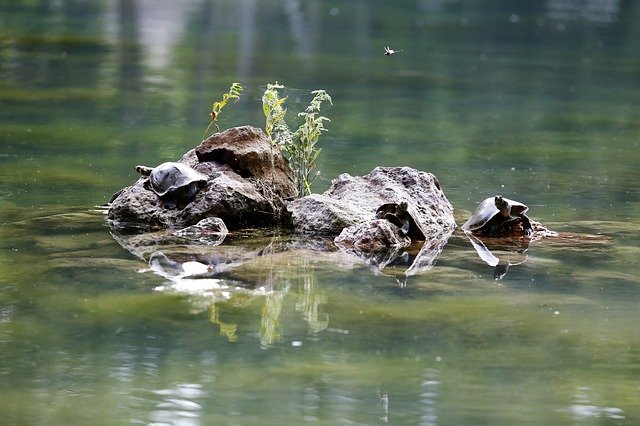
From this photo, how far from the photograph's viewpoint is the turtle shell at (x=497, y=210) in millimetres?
5859

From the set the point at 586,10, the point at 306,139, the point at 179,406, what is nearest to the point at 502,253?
the point at 306,139

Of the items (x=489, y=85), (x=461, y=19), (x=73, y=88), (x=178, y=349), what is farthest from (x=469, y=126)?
(x=461, y=19)

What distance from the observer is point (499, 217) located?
5.89 metres

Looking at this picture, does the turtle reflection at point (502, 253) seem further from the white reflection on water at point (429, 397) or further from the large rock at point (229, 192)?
the white reflection on water at point (429, 397)

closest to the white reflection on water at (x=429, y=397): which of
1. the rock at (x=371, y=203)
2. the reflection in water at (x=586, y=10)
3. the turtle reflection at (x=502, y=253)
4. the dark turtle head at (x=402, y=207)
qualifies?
the turtle reflection at (x=502, y=253)

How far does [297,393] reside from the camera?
363 cm

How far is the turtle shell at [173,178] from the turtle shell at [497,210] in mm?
1354

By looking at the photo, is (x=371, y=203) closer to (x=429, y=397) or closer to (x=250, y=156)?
(x=250, y=156)

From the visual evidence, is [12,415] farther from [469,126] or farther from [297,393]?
[469,126]

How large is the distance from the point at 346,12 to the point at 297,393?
1782 centimetres

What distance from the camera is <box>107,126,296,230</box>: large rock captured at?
5.85m

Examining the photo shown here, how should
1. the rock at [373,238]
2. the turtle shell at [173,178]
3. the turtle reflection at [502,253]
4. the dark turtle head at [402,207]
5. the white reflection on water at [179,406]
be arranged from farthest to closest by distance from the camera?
the turtle shell at [173,178] → the dark turtle head at [402,207] → the rock at [373,238] → the turtle reflection at [502,253] → the white reflection on water at [179,406]

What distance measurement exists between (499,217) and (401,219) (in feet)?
1.61

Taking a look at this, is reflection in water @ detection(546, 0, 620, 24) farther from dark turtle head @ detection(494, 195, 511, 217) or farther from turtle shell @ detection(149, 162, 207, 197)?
turtle shell @ detection(149, 162, 207, 197)
